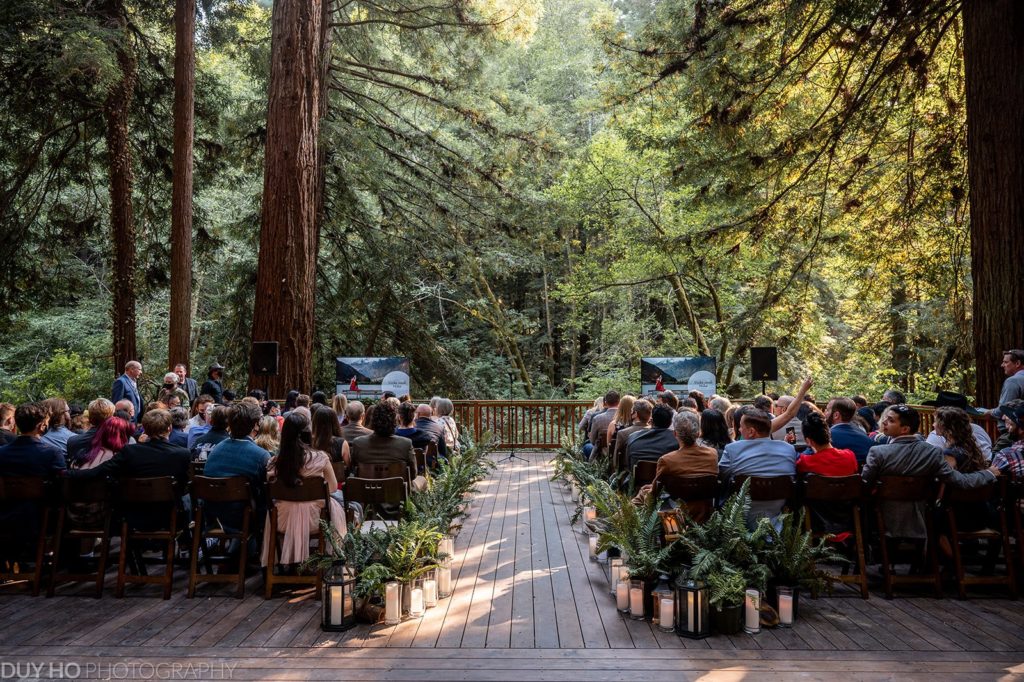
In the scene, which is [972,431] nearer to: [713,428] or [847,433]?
[847,433]

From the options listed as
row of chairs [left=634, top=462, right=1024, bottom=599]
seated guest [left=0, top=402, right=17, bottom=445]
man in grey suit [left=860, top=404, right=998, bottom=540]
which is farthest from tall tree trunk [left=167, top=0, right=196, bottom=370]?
man in grey suit [left=860, top=404, right=998, bottom=540]

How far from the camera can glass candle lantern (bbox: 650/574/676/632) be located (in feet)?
12.8

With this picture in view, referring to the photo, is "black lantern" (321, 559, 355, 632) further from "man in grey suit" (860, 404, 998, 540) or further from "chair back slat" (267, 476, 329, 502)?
"man in grey suit" (860, 404, 998, 540)

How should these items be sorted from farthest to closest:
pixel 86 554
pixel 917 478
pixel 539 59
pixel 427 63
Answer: pixel 539 59 < pixel 427 63 < pixel 86 554 < pixel 917 478

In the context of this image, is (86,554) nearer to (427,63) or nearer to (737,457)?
(737,457)

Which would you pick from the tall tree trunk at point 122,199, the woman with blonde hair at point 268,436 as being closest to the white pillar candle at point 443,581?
the woman with blonde hair at point 268,436

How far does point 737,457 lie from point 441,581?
2149mm

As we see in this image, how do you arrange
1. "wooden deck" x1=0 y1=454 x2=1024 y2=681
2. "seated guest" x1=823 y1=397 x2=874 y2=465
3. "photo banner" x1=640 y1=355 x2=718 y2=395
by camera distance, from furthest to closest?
"photo banner" x1=640 y1=355 x2=718 y2=395, "seated guest" x1=823 y1=397 x2=874 y2=465, "wooden deck" x1=0 y1=454 x2=1024 y2=681

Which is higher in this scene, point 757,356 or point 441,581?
point 757,356

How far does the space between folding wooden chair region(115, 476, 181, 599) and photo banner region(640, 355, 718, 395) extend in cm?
776

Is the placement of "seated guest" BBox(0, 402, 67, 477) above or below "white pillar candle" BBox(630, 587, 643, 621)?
above

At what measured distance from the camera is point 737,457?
15.3 ft

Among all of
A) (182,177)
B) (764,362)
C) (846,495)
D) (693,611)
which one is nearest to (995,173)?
(846,495)

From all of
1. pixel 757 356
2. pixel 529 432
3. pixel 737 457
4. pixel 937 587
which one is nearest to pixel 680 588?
pixel 737 457
